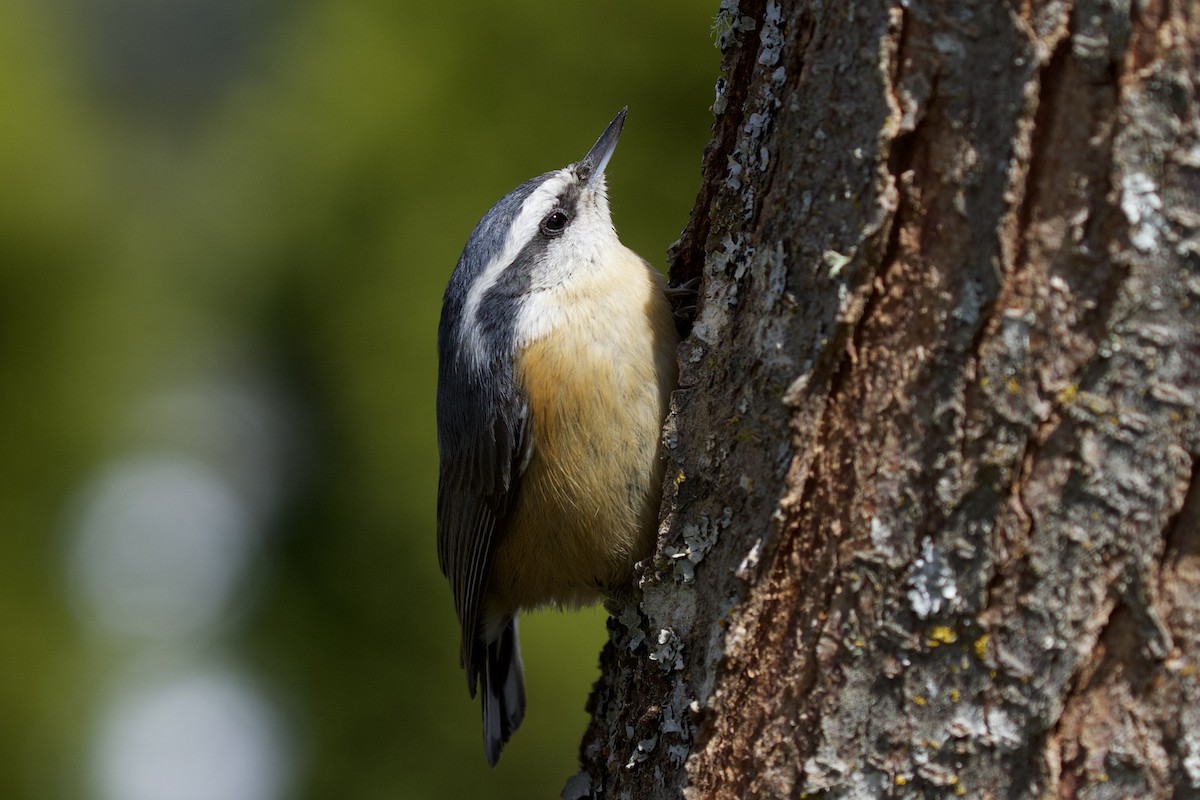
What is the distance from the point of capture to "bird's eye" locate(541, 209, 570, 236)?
9.25 feet

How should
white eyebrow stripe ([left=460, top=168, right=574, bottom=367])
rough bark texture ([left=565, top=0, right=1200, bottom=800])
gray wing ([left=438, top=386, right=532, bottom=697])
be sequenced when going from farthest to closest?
white eyebrow stripe ([left=460, top=168, right=574, bottom=367])
gray wing ([left=438, top=386, right=532, bottom=697])
rough bark texture ([left=565, top=0, right=1200, bottom=800])

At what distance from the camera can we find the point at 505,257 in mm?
2791

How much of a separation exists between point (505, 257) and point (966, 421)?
1.58 meters

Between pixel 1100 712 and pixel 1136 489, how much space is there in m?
0.28

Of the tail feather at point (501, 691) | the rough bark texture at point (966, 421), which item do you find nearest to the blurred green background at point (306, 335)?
the tail feather at point (501, 691)

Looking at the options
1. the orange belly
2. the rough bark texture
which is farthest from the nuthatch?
the rough bark texture

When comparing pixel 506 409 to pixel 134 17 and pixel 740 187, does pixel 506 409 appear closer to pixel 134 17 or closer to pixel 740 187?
pixel 740 187

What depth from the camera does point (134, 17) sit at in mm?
4961

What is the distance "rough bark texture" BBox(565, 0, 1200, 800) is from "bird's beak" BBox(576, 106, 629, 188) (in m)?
1.23

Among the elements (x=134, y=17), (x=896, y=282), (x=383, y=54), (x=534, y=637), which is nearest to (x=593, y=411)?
(x=896, y=282)

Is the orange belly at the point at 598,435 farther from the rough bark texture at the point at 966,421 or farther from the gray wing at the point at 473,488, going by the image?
the rough bark texture at the point at 966,421

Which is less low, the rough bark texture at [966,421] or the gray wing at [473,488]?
the rough bark texture at [966,421]

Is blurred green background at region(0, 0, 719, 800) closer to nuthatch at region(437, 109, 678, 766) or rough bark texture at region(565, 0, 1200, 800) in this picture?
nuthatch at region(437, 109, 678, 766)

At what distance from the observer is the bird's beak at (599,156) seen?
296cm
